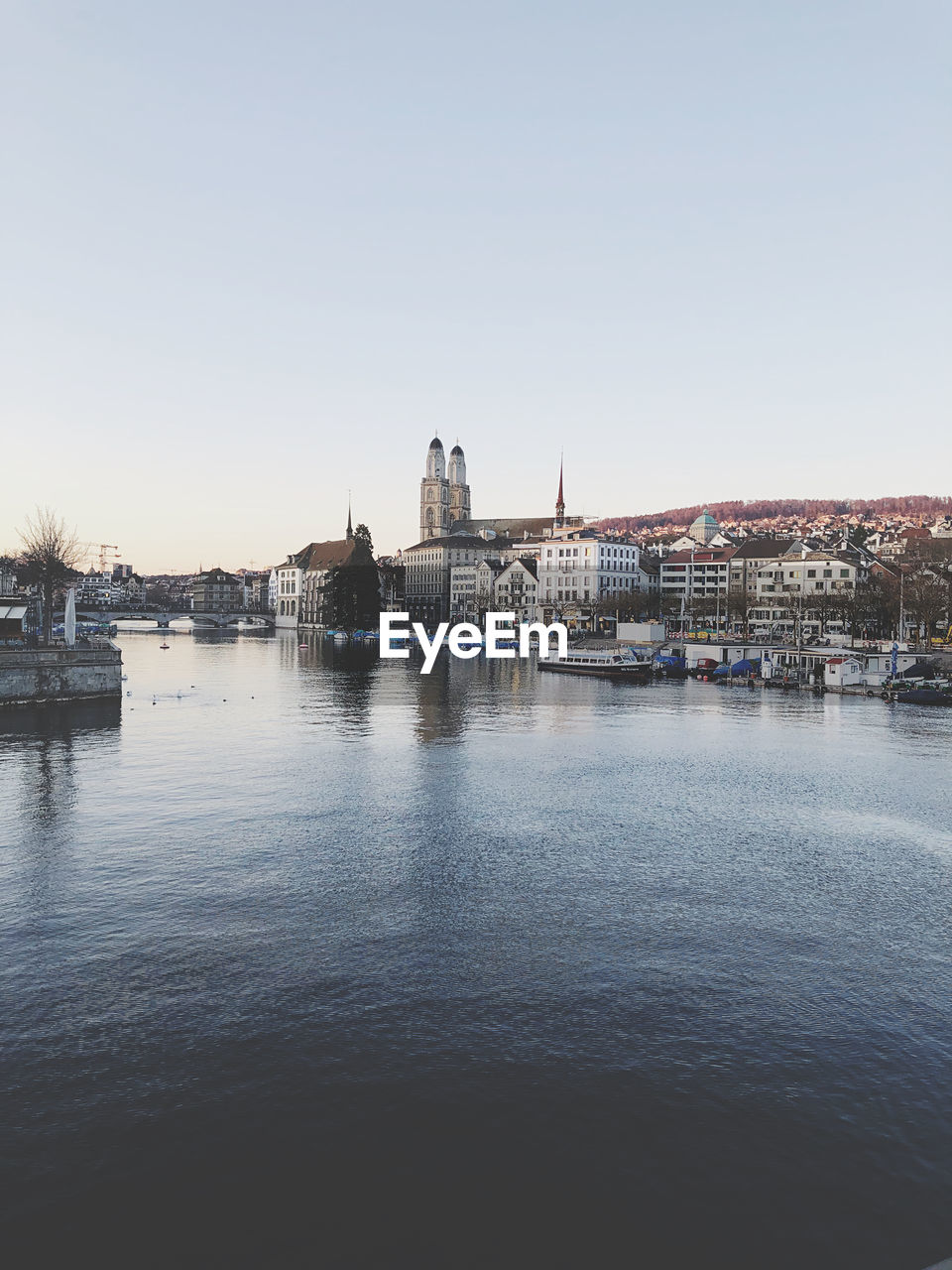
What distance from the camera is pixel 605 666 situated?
106312mm

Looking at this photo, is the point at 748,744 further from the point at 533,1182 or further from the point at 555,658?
the point at 555,658

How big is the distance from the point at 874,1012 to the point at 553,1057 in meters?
6.72

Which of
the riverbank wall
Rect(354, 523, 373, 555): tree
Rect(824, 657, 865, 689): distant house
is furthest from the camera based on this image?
Rect(354, 523, 373, 555): tree

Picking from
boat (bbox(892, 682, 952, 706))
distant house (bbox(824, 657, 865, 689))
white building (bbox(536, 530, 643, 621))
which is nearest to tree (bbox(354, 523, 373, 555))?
white building (bbox(536, 530, 643, 621))

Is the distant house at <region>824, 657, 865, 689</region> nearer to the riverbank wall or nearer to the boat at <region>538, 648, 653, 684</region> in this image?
the boat at <region>538, 648, 653, 684</region>

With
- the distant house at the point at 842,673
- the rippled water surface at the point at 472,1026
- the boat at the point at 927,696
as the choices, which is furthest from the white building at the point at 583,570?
the rippled water surface at the point at 472,1026

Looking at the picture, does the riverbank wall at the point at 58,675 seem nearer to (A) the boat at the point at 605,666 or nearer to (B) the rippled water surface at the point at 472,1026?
(B) the rippled water surface at the point at 472,1026

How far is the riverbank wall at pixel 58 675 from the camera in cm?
6000

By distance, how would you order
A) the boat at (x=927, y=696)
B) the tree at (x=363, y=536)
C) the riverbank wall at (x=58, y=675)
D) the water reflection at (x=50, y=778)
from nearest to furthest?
the water reflection at (x=50, y=778) < the riverbank wall at (x=58, y=675) < the boat at (x=927, y=696) < the tree at (x=363, y=536)

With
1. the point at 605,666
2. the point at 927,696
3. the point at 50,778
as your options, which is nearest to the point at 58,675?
the point at 50,778

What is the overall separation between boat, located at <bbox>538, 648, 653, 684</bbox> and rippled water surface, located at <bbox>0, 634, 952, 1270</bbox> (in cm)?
6594

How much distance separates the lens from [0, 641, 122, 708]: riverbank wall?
60.0 meters

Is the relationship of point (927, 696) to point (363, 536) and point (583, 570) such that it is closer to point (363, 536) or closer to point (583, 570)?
point (583, 570)

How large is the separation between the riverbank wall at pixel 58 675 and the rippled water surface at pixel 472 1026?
80.2ft
